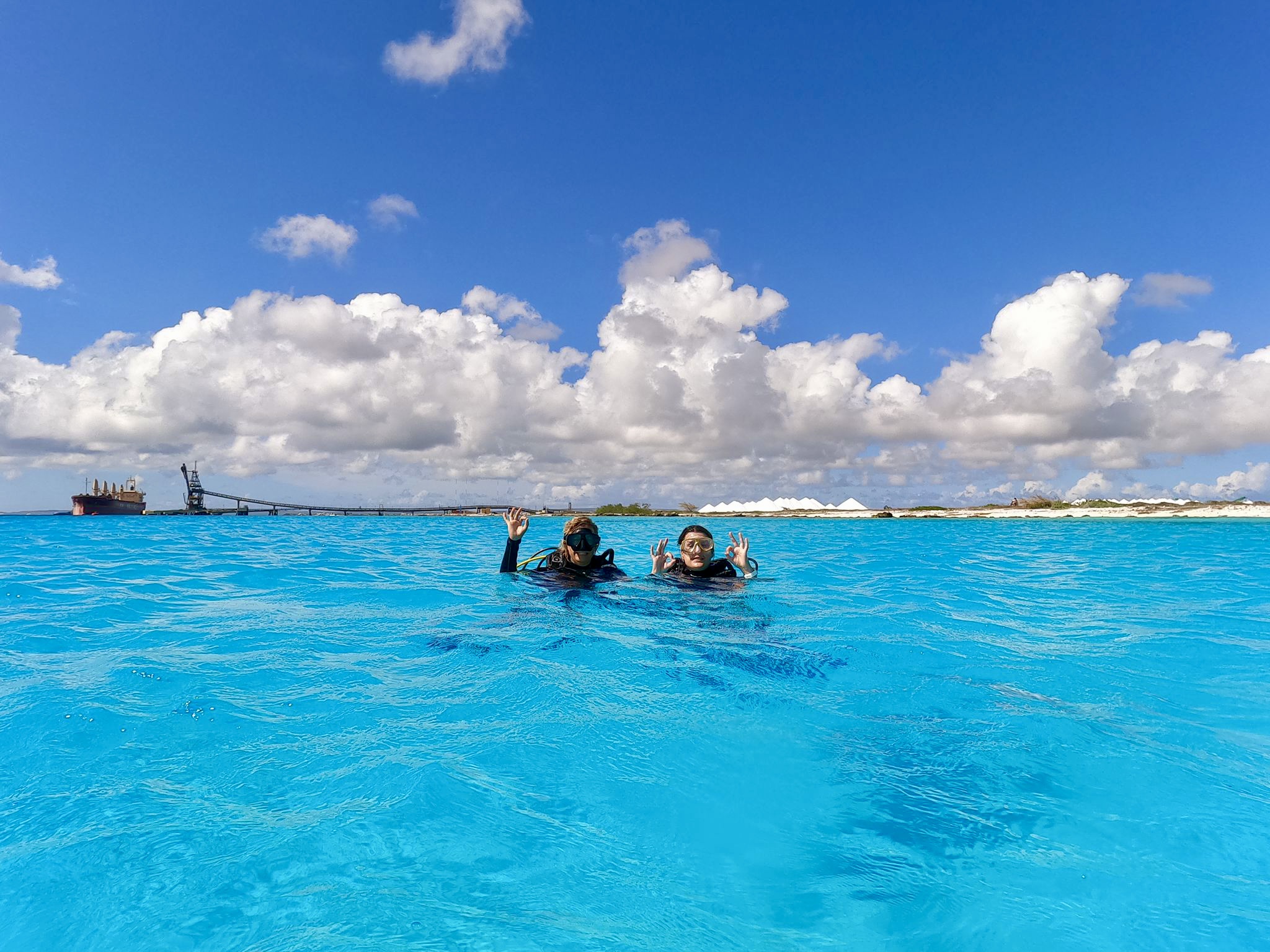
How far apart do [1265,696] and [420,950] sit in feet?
27.0

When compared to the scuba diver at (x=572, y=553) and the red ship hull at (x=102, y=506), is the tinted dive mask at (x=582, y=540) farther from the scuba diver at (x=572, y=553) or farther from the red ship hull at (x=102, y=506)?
the red ship hull at (x=102, y=506)

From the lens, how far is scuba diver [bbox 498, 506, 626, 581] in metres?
11.6

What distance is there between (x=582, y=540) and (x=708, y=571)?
2.81 m

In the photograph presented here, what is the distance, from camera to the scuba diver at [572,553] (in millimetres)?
11562

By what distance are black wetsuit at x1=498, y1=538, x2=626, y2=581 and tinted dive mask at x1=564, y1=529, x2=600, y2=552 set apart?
45 cm

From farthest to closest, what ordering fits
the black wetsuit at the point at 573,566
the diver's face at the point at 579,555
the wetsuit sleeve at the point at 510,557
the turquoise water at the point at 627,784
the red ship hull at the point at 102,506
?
the red ship hull at the point at 102,506
the black wetsuit at the point at 573,566
the wetsuit sleeve at the point at 510,557
the diver's face at the point at 579,555
the turquoise water at the point at 627,784

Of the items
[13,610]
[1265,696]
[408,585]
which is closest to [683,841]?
[1265,696]

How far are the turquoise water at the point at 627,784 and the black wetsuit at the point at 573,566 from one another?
2.55m

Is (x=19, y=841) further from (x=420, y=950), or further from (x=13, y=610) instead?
(x=13, y=610)

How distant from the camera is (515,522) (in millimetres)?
11906

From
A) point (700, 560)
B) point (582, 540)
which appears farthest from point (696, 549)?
point (582, 540)

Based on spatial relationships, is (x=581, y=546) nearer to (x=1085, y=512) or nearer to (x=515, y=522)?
(x=515, y=522)

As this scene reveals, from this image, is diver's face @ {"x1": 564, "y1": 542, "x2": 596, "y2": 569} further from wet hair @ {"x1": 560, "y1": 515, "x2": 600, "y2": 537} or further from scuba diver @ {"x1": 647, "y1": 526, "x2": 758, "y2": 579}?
scuba diver @ {"x1": 647, "y1": 526, "x2": 758, "y2": 579}

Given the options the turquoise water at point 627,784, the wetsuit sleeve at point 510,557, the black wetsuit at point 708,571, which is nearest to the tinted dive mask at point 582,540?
the wetsuit sleeve at point 510,557
